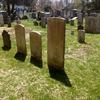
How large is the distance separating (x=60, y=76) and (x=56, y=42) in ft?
3.63

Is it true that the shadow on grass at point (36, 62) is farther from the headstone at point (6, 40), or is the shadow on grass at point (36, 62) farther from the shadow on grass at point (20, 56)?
the headstone at point (6, 40)

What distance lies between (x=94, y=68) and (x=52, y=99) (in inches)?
109

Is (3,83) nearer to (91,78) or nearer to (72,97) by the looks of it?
(72,97)

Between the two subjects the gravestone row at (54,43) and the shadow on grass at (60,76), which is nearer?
the shadow on grass at (60,76)

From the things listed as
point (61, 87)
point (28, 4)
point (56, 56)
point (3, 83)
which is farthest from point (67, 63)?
point (28, 4)

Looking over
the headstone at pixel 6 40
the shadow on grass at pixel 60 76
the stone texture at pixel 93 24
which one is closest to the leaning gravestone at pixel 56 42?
the shadow on grass at pixel 60 76

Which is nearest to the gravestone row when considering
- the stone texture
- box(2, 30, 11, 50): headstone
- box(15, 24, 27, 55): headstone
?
box(15, 24, 27, 55): headstone

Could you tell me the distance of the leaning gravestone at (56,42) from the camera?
771 centimetres

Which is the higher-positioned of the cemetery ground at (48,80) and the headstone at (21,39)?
the headstone at (21,39)

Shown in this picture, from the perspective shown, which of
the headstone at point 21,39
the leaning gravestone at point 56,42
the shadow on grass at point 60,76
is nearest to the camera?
the shadow on grass at point 60,76

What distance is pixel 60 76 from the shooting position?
24.6 ft

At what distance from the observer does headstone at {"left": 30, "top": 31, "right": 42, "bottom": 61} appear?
343 inches

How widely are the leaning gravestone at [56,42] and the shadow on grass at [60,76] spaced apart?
161 mm

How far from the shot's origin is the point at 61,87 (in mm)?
6738
